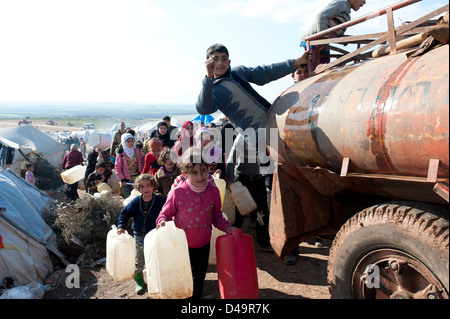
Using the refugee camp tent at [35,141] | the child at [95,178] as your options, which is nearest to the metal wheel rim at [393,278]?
the child at [95,178]

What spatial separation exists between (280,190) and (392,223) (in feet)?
3.69

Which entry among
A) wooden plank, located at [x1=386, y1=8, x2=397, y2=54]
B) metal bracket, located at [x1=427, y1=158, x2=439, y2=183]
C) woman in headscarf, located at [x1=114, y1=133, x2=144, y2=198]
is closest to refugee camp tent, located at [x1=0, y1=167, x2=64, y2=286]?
woman in headscarf, located at [x1=114, y1=133, x2=144, y2=198]

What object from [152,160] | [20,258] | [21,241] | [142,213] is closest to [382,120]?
[142,213]

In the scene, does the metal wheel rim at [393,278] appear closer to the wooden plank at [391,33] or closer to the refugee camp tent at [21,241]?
the wooden plank at [391,33]

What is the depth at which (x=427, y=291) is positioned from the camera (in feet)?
5.16

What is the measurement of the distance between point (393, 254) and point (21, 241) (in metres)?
4.76

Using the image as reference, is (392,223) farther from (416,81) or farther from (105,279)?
(105,279)

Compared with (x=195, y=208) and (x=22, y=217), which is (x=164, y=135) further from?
(x=195, y=208)

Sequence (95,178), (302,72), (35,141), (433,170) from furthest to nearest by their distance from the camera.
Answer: (35,141) → (95,178) → (302,72) → (433,170)

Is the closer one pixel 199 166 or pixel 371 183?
pixel 371 183

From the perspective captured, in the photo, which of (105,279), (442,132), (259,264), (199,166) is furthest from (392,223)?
(105,279)

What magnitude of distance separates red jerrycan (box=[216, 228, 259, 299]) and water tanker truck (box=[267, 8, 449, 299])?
0.62 meters

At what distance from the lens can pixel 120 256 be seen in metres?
3.07
